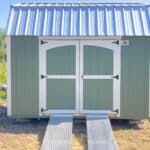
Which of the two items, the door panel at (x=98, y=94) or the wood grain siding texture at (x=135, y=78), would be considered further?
the door panel at (x=98, y=94)

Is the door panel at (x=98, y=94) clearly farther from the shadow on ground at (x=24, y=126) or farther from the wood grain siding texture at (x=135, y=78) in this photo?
the shadow on ground at (x=24, y=126)

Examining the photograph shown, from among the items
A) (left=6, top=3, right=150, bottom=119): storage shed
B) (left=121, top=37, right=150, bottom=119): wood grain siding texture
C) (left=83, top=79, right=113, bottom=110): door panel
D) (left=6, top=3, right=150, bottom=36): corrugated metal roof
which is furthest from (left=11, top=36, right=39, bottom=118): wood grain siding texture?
(left=121, top=37, right=150, bottom=119): wood grain siding texture

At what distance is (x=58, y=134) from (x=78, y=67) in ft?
6.10

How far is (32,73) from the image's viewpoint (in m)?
8.58

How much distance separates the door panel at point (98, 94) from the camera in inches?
337

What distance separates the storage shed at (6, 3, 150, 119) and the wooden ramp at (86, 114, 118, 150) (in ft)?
1.39

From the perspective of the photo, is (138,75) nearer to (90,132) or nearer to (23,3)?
(90,132)

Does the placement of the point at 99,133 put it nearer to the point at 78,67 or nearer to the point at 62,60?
the point at 78,67

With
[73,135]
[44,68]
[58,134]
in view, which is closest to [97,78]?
[44,68]

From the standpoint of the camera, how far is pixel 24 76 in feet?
28.1

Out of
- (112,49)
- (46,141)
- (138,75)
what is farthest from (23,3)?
(46,141)

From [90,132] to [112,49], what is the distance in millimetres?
2110

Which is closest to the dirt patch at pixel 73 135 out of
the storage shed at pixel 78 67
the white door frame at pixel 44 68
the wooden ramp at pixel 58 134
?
the wooden ramp at pixel 58 134

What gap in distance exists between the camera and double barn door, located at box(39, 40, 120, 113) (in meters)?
8.51
